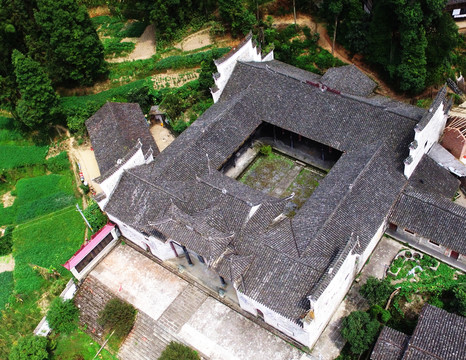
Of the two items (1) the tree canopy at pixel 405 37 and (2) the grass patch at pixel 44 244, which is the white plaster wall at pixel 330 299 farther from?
(2) the grass patch at pixel 44 244

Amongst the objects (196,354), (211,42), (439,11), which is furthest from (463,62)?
(196,354)

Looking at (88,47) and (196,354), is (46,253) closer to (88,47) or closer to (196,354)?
(196,354)

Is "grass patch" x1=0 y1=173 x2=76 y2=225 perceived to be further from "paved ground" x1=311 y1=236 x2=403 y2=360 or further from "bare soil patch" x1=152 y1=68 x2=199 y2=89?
"paved ground" x1=311 y1=236 x2=403 y2=360

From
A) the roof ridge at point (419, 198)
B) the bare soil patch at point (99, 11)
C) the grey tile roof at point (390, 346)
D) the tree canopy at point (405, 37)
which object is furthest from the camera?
the bare soil patch at point (99, 11)

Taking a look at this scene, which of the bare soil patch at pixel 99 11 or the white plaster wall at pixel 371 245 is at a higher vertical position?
the bare soil patch at pixel 99 11

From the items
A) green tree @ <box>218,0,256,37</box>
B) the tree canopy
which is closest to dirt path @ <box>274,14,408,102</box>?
the tree canopy

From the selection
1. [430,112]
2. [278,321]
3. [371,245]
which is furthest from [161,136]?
[430,112]

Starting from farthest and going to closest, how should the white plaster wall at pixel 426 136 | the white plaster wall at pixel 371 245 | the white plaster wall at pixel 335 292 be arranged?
the white plaster wall at pixel 426 136
the white plaster wall at pixel 371 245
the white plaster wall at pixel 335 292

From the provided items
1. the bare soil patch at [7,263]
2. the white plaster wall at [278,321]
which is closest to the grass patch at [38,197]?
the bare soil patch at [7,263]
